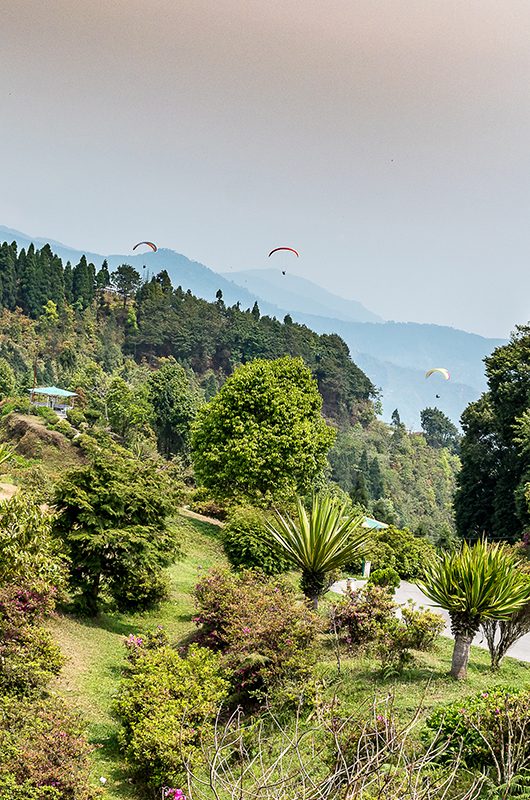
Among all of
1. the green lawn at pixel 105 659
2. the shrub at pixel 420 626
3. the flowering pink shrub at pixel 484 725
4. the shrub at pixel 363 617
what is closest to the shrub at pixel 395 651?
the shrub at pixel 420 626

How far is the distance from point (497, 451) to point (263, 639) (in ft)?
79.8

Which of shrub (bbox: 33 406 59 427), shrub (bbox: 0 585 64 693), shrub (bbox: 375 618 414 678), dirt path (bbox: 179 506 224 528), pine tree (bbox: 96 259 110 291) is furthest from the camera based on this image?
pine tree (bbox: 96 259 110 291)

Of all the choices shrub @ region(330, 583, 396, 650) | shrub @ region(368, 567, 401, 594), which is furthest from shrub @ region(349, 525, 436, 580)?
shrub @ region(330, 583, 396, 650)

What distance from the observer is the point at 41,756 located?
754cm

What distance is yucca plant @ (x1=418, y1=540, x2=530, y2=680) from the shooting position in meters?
10.2

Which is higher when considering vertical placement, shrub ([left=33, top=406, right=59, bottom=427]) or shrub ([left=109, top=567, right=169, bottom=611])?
shrub ([left=33, top=406, right=59, bottom=427])

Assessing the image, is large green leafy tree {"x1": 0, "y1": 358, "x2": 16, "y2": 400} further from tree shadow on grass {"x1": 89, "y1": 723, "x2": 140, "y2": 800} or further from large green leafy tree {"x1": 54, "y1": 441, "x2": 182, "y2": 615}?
tree shadow on grass {"x1": 89, "y1": 723, "x2": 140, "y2": 800}

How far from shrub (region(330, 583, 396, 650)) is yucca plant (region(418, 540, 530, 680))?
196cm

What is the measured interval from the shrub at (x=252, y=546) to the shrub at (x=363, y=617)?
451 cm

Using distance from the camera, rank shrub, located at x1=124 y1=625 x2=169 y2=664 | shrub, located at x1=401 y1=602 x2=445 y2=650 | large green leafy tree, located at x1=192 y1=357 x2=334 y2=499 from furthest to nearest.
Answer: large green leafy tree, located at x1=192 y1=357 x2=334 y2=499 → shrub, located at x1=401 y1=602 x2=445 y2=650 → shrub, located at x1=124 y1=625 x2=169 y2=664

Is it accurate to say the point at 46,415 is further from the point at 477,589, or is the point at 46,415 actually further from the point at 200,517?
the point at 477,589

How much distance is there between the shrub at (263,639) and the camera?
418 inches

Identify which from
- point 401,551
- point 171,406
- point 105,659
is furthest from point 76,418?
point 105,659

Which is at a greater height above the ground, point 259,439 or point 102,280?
point 102,280
